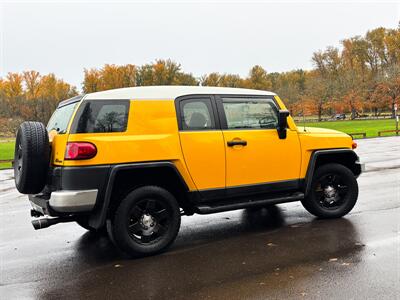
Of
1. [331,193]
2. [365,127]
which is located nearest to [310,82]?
[365,127]

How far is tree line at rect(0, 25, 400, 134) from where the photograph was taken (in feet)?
198

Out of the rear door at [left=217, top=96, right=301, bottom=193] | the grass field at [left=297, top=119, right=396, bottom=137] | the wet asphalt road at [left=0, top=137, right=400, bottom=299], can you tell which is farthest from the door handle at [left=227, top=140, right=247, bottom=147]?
the grass field at [left=297, top=119, right=396, bottom=137]

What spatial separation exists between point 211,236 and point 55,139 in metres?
2.43

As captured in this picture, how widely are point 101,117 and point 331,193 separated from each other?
12.2 ft

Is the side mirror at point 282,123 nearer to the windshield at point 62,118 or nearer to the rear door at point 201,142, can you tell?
the rear door at point 201,142

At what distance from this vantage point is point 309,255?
4801mm

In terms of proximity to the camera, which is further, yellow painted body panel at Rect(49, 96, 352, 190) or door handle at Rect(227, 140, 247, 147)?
door handle at Rect(227, 140, 247, 147)

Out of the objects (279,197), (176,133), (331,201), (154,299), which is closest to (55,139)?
(176,133)

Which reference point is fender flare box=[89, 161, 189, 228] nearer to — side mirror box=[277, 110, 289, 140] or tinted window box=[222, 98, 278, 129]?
tinted window box=[222, 98, 278, 129]

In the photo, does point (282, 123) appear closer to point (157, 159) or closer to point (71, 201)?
point (157, 159)

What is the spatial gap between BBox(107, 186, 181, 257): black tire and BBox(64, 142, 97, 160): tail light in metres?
0.71

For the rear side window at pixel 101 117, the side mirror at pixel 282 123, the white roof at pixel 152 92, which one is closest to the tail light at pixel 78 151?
the rear side window at pixel 101 117

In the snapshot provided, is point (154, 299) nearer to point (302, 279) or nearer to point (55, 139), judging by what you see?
point (302, 279)

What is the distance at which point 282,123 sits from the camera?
231 inches
